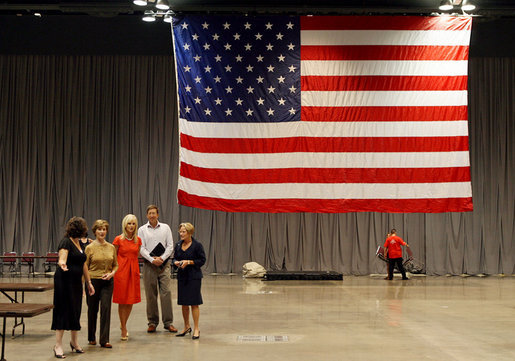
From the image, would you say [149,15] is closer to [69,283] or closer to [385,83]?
[385,83]

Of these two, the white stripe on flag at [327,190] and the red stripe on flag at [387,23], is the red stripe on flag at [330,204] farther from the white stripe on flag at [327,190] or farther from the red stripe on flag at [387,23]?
the red stripe on flag at [387,23]

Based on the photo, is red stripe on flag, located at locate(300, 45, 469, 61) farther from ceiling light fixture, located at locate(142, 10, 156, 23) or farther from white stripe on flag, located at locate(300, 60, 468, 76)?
ceiling light fixture, located at locate(142, 10, 156, 23)

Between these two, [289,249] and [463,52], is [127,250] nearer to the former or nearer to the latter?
[463,52]

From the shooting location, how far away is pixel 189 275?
28.2ft

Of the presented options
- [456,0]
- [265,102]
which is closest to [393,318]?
[265,102]

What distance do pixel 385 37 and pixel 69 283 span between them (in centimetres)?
787

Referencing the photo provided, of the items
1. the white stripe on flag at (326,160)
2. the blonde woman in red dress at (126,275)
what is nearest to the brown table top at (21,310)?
the blonde woman in red dress at (126,275)

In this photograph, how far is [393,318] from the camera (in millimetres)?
10750

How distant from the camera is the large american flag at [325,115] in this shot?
469 inches

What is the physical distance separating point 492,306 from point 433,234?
413 inches

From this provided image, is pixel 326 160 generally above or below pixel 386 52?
below

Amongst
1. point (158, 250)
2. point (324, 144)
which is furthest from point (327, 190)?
point (158, 250)

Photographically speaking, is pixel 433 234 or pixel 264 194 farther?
pixel 433 234

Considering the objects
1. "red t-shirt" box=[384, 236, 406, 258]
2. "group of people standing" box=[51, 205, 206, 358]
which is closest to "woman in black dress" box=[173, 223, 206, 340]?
"group of people standing" box=[51, 205, 206, 358]
